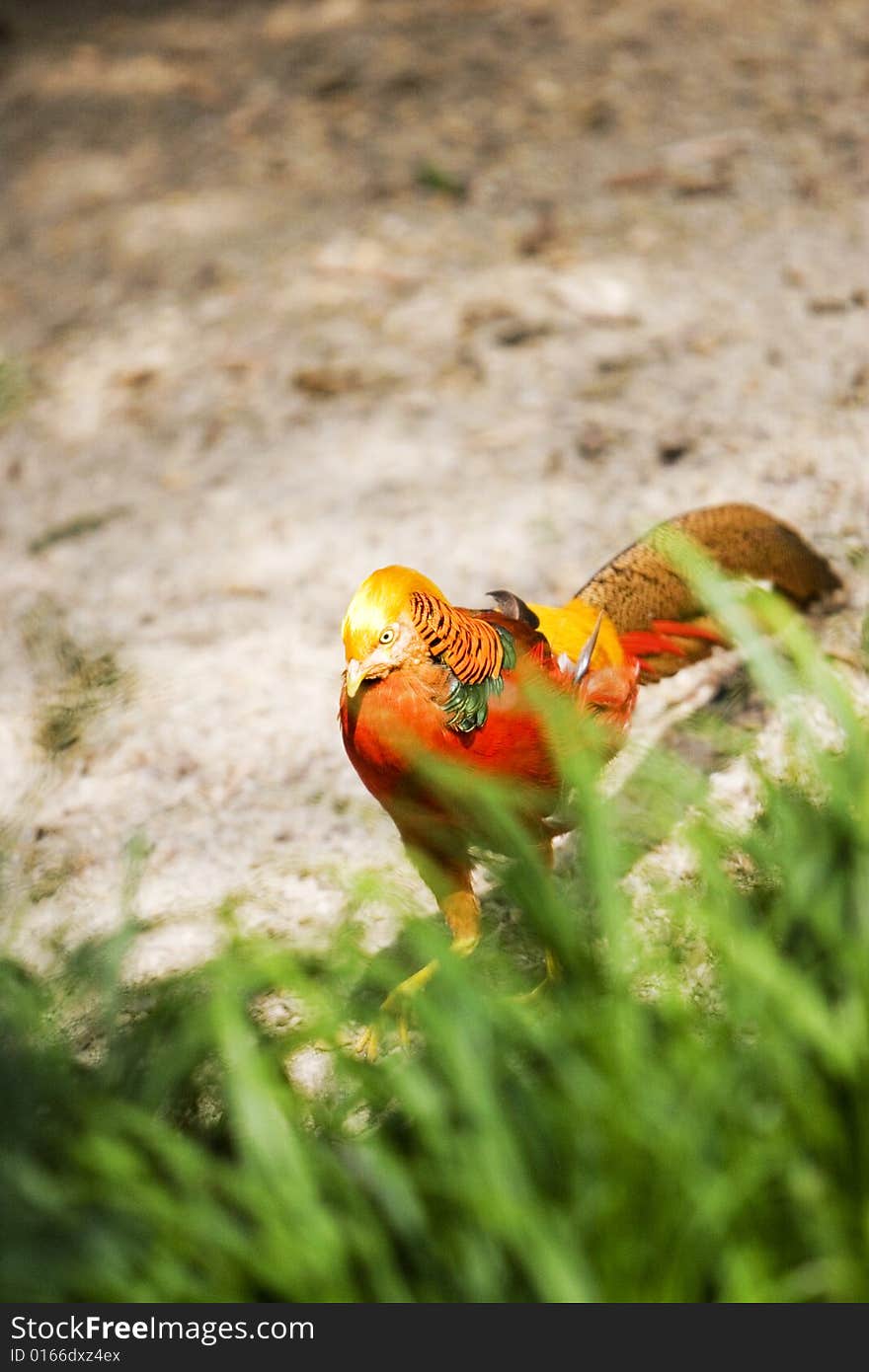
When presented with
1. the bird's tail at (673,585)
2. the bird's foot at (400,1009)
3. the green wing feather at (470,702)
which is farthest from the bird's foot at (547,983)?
the bird's tail at (673,585)

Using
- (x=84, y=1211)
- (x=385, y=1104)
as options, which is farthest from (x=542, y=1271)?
(x=84, y=1211)

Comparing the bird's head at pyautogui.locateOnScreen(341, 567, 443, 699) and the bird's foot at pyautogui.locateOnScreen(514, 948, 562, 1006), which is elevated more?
the bird's head at pyautogui.locateOnScreen(341, 567, 443, 699)

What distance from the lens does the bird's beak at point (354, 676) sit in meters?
1.81

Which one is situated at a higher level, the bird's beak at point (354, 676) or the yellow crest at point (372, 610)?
the yellow crest at point (372, 610)

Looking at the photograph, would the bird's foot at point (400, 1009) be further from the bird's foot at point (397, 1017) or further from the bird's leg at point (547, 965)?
the bird's leg at point (547, 965)

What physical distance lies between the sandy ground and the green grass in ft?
2.25

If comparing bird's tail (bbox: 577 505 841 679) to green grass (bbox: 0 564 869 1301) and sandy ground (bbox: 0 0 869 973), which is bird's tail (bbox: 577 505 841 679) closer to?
sandy ground (bbox: 0 0 869 973)

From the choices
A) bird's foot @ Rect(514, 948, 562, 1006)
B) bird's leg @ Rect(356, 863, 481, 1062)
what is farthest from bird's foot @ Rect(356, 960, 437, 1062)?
bird's foot @ Rect(514, 948, 562, 1006)

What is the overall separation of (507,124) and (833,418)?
1935 millimetres

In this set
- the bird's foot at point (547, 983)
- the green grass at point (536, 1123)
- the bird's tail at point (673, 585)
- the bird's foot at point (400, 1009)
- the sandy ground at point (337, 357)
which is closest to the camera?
the green grass at point (536, 1123)

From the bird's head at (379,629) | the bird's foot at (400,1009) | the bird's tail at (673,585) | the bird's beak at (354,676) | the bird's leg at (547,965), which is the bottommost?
the bird's foot at (400,1009)

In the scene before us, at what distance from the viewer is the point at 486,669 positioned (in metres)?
1.90

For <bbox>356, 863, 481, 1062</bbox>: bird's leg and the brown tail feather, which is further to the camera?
the brown tail feather

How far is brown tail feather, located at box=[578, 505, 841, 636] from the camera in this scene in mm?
2352
